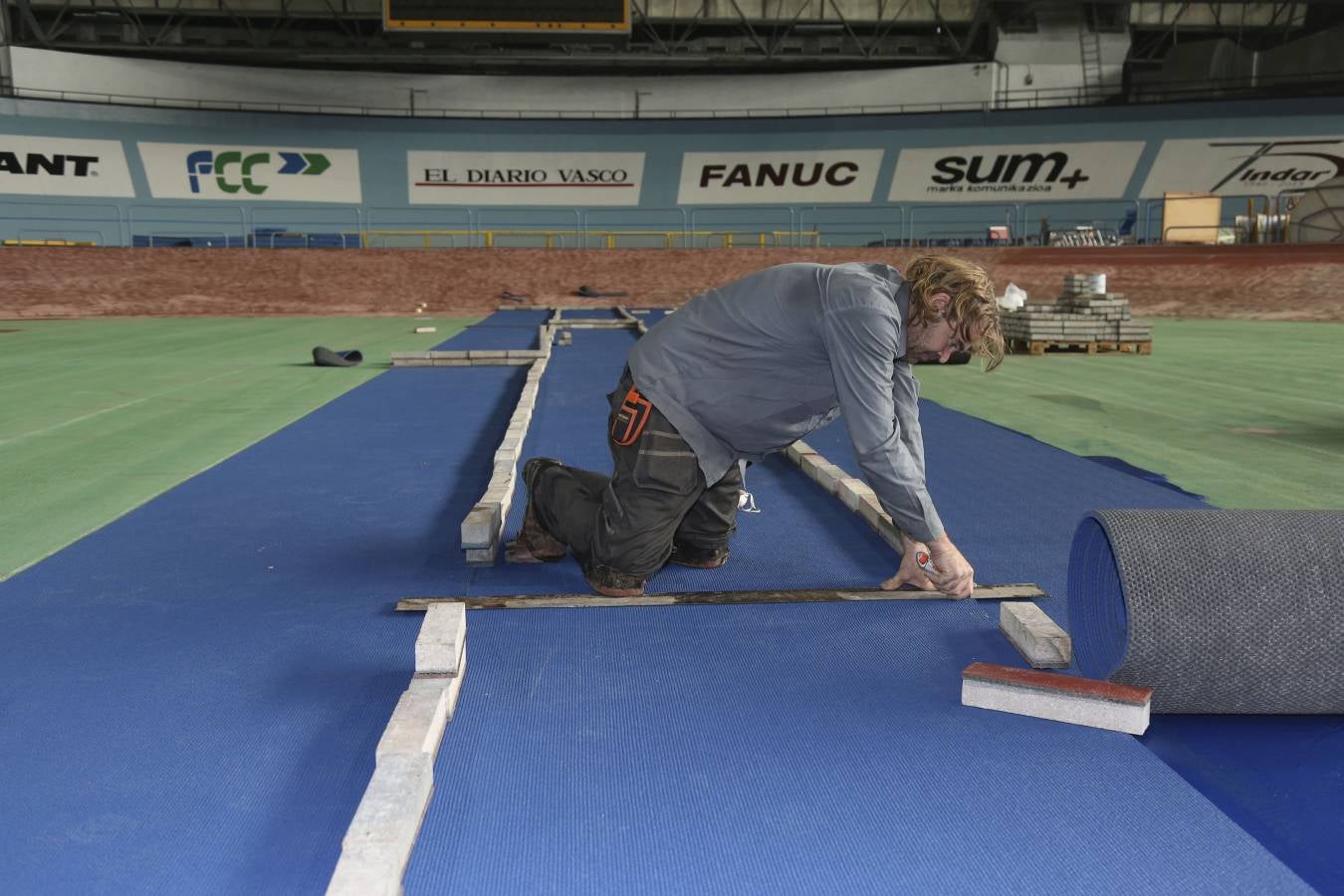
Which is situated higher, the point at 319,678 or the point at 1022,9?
the point at 1022,9

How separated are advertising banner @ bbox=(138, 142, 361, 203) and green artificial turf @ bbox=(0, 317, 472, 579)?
55.4 ft

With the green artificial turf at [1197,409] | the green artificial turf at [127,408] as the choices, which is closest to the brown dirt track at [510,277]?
the green artificial turf at [127,408]

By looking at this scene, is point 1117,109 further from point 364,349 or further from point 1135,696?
point 1135,696

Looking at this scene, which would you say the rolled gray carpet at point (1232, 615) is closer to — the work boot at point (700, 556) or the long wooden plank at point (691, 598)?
the long wooden plank at point (691, 598)

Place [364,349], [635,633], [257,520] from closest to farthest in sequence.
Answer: [635,633], [257,520], [364,349]

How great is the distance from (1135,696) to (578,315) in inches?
776

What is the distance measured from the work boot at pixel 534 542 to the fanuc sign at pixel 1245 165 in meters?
32.5

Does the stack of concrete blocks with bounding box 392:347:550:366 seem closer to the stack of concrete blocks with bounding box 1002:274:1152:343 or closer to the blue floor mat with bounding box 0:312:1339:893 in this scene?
the stack of concrete blocks with bounding box 1002:274:1152:343

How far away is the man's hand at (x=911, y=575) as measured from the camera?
3.62 metres

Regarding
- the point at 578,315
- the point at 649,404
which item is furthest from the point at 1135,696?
the point at 578,315

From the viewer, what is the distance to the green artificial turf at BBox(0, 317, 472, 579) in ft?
17.5

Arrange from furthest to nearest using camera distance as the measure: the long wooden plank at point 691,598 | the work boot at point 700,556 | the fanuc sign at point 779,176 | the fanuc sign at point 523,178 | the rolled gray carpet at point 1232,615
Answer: the fanuc sign at point 523,178 → the fanuc sign at point 779,176 → the work boot at point 700,556 → the long wooden plank at point 691,598 → the rolled gray carpet at point 1232,615

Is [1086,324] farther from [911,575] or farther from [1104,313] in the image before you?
[911,575]

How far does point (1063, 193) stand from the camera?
32.9 m
